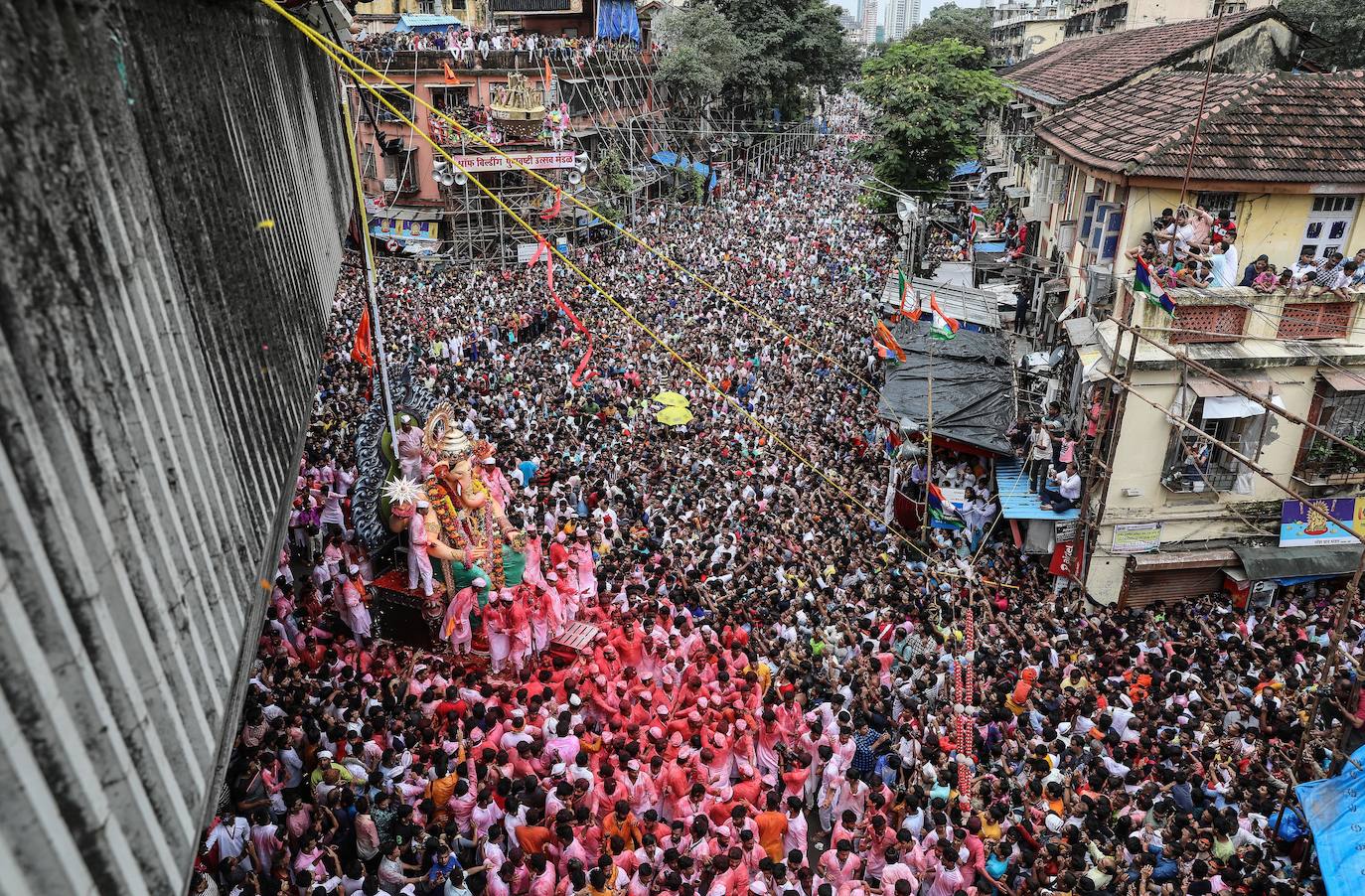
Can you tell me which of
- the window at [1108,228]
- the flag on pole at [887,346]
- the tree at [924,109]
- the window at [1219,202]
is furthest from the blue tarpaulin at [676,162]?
the window at [1219,202]

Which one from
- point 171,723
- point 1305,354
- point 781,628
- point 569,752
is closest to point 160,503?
point 171,723

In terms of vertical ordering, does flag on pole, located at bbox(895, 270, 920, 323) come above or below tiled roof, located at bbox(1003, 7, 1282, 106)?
below

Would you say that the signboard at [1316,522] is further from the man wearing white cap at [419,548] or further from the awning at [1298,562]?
the man wearing white cap at [419,548]

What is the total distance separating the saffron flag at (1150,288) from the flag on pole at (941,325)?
4.26m

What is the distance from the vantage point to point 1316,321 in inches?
483

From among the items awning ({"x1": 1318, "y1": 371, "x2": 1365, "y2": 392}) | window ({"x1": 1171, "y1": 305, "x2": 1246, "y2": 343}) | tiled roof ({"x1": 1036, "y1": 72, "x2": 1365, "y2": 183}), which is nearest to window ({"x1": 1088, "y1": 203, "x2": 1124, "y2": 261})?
tiled roof ({"x1": 1036, "y1": 72, "x2": 1365, "y2": 183})

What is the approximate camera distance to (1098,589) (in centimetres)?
1308

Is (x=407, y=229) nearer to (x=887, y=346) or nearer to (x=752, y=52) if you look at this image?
(x=752, y=52)

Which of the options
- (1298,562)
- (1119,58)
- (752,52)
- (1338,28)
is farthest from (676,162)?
(1298,562)

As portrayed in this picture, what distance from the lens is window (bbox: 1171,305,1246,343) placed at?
1209 centimetres

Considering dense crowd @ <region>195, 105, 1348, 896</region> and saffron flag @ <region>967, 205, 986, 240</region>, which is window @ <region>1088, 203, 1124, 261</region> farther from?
saffron flag @ <region>967, 205, 986, 240</region>

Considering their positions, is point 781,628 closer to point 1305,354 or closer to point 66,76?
point 1305,354

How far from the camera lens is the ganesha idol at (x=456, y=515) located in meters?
9.50

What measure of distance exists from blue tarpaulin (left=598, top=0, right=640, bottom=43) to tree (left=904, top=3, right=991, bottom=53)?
76.5 ft
